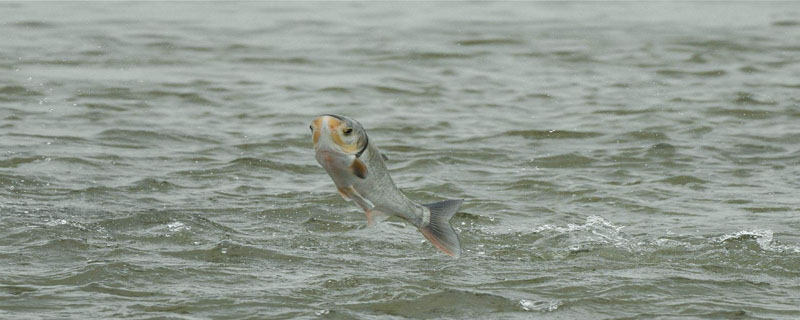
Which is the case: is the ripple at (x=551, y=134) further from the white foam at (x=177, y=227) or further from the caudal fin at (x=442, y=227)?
the caudal fin at (x=442, y=227)

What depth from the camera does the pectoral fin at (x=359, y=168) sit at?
5.21 meters

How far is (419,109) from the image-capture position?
14.1m

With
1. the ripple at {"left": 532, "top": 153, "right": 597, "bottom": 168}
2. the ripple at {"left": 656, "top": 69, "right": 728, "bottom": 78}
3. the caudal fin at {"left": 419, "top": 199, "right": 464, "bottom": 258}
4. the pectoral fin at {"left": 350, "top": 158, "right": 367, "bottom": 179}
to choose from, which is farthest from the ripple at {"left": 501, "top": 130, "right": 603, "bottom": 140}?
the pectoral fin at {"left": 350, "top": 158, "right": 367, "bottom": 179}

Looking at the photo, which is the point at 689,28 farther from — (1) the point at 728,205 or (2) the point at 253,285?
(2) the point at 253,285

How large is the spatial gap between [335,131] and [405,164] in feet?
20.2

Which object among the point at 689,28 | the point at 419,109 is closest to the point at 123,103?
the point at 419,109

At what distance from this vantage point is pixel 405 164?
1117 centimetres

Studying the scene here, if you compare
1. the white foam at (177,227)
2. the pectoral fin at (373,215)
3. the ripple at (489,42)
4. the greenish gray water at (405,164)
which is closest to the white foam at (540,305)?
the greenish gray water at (405,164)

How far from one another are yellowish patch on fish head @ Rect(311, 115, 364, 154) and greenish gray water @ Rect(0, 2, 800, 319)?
1.49 meters

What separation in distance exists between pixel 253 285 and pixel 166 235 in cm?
141

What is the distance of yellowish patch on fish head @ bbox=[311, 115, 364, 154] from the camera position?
16.4ft

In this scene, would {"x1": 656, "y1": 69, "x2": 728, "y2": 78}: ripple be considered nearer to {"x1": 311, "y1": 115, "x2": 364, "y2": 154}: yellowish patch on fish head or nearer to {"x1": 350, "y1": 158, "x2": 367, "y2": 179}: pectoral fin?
{"x1": 350, "y1": 158, "x2": 367, "y2": 179}: pectoral fin

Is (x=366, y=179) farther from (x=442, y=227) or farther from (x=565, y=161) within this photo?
(x=565, y=161)

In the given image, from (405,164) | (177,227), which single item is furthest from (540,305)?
(405,164)
